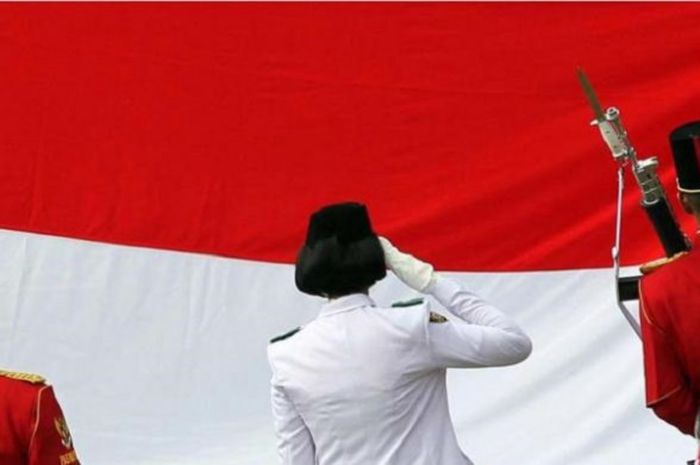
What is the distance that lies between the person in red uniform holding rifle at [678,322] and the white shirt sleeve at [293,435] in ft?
1.51

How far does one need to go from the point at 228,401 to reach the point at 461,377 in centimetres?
46

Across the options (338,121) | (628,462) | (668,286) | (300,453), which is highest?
(338,121)

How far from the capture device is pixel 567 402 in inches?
107

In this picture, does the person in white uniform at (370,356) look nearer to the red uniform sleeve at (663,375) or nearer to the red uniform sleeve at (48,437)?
the red uniform sleeve at (663,375)

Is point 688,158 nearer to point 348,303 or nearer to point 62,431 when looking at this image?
point 348,303

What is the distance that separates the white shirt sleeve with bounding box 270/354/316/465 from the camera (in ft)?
6.21

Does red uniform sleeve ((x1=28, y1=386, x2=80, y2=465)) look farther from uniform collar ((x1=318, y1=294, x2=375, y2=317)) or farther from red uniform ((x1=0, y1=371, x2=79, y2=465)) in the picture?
uniform collar ((x1=318, y1=294, x2=375, y2=317))

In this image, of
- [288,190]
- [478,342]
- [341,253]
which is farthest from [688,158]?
[288,190]

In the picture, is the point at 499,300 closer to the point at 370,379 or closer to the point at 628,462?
the point at 628,462

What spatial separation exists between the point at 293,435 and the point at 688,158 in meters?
0.65

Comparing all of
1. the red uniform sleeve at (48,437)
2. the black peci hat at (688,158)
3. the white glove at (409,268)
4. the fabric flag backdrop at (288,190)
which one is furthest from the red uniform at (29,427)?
the black peci hat at (688,158)

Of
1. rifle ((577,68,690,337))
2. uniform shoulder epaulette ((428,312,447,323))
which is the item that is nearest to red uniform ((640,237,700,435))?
rifle ((577,68,690,337))

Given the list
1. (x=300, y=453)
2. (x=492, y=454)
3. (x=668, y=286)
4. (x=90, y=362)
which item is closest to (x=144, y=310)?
(x=90, y=362)

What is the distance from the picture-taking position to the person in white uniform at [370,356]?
1.83m
